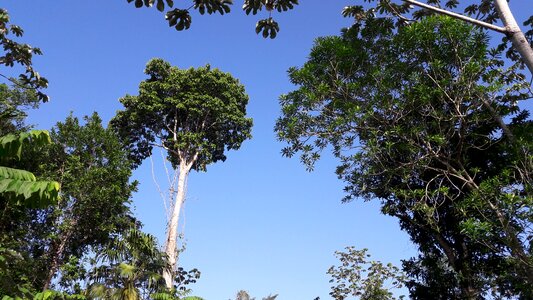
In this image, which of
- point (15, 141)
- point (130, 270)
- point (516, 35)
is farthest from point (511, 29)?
point (130, 270)

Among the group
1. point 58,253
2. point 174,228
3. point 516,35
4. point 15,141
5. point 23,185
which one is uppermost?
point 174,228

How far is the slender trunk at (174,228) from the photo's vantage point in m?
15.9

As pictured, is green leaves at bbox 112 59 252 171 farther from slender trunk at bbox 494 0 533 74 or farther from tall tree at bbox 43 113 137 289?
slender trunk at bbox 494 0 533 74

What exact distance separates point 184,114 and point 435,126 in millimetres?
12683

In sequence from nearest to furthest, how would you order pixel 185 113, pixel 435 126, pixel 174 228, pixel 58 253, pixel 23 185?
1. pixel 23 185
2. pixel 435 126
3. pixel 58 253
4. pixel 174 228
5. pixel 185 113

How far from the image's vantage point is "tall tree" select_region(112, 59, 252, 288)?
2002 centimetres

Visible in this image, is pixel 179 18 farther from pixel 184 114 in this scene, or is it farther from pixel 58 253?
pixel 184 114

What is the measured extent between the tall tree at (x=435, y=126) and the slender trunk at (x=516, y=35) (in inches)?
223

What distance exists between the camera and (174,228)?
1767cm

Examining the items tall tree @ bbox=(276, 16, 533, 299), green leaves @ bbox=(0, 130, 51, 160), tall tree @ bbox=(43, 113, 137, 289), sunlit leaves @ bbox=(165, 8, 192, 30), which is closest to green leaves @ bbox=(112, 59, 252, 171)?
tall tree @ bbox=(43, 113, 137, 289)

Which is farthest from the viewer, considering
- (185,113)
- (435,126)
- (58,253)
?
(185,113)

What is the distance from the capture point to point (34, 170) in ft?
53.5

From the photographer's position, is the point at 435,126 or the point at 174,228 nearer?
the point at 435,126

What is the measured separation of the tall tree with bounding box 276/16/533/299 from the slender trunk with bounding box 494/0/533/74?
5674 millimetres
